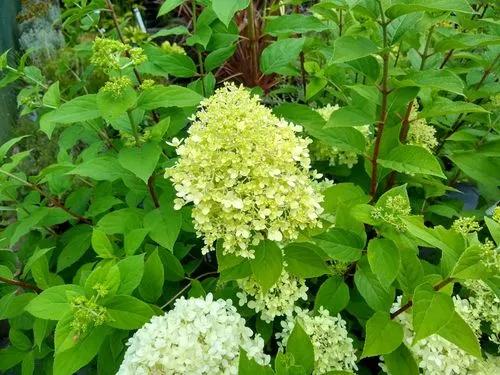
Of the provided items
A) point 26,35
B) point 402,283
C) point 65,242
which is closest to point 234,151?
point 402,283

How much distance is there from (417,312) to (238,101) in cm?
57

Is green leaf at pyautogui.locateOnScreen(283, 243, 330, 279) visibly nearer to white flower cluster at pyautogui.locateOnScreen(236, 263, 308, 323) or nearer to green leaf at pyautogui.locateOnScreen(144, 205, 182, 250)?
white flower cluster at pyautogui.locateOnScreen(236, 263, 308, 323)

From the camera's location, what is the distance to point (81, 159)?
1.57 m

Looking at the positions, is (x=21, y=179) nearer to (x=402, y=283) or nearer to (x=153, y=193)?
(x=153, y=193)

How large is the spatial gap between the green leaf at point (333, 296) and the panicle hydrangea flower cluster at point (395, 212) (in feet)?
0.81

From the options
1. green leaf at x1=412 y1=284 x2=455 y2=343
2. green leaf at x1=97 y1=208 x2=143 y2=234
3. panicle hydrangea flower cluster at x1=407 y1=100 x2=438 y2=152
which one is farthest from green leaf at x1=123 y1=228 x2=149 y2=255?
panicle hydrangea flower cluster at x1=407 y1=100 x2=438 y2=152

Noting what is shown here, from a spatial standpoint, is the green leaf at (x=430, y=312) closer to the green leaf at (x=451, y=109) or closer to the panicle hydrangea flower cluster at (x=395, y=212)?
the panicle hydrangea flower cluster at (x=395, y=212)

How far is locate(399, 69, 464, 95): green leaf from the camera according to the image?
1.05m

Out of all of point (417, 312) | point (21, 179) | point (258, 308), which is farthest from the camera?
point (21, 179)

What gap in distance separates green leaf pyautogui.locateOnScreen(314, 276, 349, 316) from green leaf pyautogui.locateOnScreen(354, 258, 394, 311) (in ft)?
0.24

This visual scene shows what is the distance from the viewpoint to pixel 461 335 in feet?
3.11

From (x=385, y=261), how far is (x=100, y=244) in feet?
2.17

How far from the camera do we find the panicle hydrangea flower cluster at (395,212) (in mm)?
1013

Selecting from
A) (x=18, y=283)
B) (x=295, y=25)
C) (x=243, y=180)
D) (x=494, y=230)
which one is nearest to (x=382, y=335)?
(x=494, y=230)
